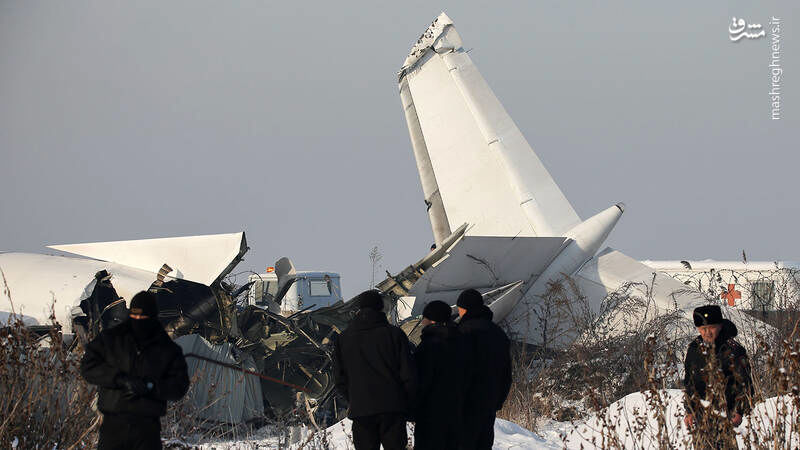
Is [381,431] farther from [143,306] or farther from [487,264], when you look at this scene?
[487,264]

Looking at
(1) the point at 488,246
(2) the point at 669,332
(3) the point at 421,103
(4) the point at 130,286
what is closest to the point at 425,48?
(3) the point at 421,103

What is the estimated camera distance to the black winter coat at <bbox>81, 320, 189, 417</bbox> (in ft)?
15.5

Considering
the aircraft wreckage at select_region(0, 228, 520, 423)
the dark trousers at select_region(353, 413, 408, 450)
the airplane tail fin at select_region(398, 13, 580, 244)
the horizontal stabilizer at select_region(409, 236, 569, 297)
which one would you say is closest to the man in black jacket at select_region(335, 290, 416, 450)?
the dark trousers at select_region(353, 413, 408, 450)

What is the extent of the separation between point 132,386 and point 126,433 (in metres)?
0.30

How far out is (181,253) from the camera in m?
11.9

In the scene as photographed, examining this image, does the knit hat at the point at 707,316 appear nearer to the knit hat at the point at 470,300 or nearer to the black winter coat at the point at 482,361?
the black winter coat at the point at 482,361

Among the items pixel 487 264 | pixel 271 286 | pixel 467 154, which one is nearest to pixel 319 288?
pixel 271 286

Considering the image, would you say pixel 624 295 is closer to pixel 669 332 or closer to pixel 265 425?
pixel 669 332

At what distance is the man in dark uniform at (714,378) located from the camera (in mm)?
5367

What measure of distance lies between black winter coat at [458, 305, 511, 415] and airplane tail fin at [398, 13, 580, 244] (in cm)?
946

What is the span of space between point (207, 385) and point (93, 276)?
225 centimetres

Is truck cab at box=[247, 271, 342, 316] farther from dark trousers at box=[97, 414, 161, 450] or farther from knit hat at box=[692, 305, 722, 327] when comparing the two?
dark trousers at box=[97, 414, 161, 450]

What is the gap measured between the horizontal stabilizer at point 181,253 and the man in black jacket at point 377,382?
18.3 feet

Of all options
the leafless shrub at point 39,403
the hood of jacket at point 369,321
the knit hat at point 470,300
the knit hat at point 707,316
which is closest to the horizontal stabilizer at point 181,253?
the leafless shrub at point 39,403
